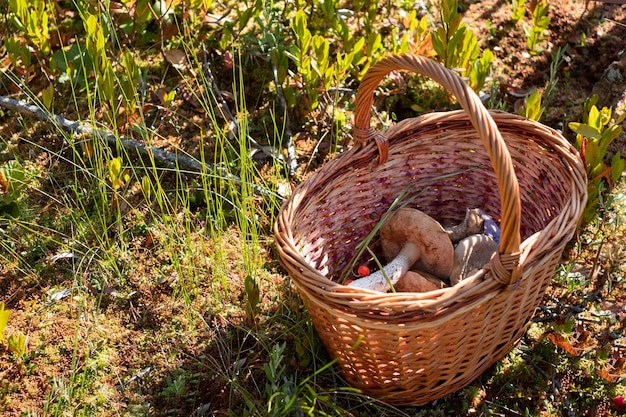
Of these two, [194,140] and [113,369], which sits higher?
[194,140]

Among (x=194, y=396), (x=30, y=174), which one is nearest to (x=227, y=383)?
(x=194, y=396)

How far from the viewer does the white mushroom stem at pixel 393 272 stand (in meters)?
2.17

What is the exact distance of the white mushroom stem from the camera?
7.13 feet

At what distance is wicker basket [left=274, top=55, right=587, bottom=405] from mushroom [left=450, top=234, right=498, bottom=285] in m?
0.11

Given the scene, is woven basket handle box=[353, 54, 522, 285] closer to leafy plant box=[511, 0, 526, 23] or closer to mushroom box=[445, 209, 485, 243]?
mushroom box=[445, 209, 485, 243]

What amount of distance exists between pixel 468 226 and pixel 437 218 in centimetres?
24

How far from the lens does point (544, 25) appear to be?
3.10 metres

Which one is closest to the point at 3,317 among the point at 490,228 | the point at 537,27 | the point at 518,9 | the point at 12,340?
the point at 12,340

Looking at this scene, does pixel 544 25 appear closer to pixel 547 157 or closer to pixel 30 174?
pixel 547 157

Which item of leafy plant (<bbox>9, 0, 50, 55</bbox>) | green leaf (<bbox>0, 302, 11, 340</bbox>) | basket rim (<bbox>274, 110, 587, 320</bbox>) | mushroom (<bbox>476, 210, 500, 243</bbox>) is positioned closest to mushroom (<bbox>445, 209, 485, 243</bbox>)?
mushroom (<bbox>476, 210, 500, 243</bbox>)

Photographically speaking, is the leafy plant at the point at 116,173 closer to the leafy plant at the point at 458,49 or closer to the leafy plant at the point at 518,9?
the leafy plant at the point at 458,49

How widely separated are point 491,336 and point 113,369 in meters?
1.19

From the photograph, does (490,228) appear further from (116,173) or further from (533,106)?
(116,173)

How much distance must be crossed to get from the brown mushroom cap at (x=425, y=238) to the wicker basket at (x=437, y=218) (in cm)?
17
